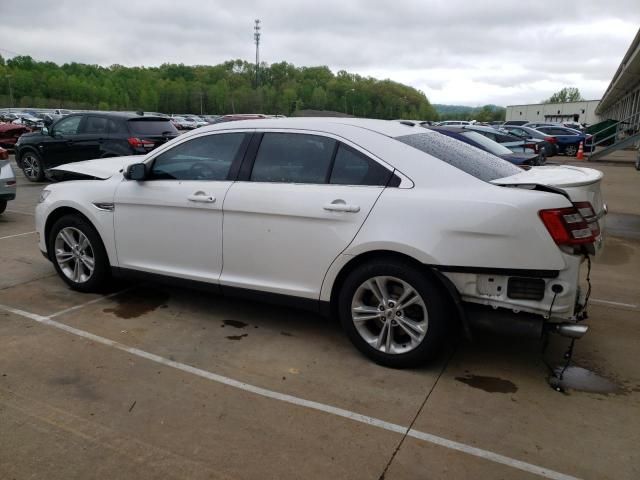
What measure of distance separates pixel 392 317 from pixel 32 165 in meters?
12.0

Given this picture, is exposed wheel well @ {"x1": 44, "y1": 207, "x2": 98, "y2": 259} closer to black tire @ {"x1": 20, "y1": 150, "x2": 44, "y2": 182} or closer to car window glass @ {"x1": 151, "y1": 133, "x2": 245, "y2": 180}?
car window glass @ {"x1": 151, "y1": 133, "x2": 245, "y2": 180}

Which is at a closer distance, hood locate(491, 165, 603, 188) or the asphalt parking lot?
the asphalt parking lot

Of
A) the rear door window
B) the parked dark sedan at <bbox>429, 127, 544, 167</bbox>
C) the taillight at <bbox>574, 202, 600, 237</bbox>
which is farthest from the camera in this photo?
the rear door window

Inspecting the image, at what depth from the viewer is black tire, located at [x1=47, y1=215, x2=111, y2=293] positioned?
4820 millimetres

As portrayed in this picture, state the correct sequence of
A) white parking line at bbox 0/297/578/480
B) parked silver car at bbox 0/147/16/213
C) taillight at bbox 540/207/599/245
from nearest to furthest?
white parking line at bbox 0/297/578/480, taillight at bbox 540/207/599/245, parked silver car at bbox 0/147/16/213

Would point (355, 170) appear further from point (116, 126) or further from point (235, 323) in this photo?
point (116, 126)

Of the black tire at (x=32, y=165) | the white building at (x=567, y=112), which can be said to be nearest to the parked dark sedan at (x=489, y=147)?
the black tire at (x=32, y=165)

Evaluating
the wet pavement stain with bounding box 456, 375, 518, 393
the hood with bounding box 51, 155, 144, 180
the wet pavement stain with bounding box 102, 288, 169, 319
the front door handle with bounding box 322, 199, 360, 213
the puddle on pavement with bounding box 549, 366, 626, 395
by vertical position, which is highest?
the hood with bounding box 51, 155, 144, 180

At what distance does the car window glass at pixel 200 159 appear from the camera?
13.8ft

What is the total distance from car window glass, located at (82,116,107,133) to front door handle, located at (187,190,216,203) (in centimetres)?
823

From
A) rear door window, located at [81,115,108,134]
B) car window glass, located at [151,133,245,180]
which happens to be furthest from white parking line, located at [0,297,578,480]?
rear door window, located at [81,115,108,134]

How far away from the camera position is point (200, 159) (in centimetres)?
434

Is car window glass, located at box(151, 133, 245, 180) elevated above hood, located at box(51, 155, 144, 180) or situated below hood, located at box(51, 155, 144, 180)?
above

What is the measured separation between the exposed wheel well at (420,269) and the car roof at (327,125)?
90cm
